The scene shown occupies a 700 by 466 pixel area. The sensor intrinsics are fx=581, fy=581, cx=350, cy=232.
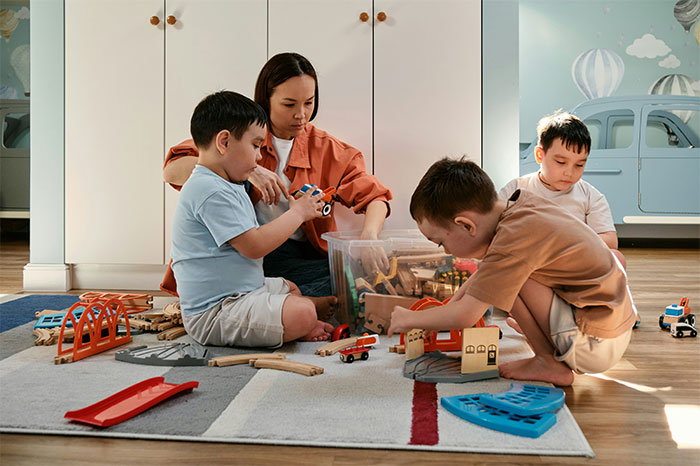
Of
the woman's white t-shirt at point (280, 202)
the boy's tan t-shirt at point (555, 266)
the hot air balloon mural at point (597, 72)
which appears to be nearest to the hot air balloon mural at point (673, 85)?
the hot air balloon mural at point (597, 72)

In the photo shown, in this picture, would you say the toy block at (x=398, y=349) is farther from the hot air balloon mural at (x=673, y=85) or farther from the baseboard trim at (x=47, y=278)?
the hot air balloon mural at (x=673, y=85)

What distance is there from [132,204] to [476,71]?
1160 mm

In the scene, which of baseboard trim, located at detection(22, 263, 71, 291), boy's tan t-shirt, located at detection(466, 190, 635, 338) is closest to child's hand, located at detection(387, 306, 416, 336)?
boy's tan t-shirt, located at detection(466, 190, 635, 338)

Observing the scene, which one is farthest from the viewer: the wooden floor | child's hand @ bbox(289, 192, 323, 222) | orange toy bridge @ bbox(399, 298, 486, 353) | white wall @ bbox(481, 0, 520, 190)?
white wall @ bbox(481, 0, 520, 190)

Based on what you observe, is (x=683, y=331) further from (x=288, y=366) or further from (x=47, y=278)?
(x=47, y=278)

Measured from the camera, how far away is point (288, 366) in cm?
100

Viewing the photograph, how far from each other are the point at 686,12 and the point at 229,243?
389cm

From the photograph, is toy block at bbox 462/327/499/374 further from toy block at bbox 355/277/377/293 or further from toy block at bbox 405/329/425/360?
toy block at bbox 355/277/377/293

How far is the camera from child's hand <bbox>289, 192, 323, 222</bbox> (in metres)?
1.24

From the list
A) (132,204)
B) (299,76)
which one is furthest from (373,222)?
(132,204)

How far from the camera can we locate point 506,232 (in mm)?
884

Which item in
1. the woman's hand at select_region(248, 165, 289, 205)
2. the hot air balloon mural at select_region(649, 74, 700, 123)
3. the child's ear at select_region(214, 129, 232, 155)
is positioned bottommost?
the woman's hand at select_region(248, 165, 289, 205)

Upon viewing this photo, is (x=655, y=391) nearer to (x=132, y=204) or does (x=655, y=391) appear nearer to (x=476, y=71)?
(x=476, y=71)

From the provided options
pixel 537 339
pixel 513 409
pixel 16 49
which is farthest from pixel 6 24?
pixel 513 409
